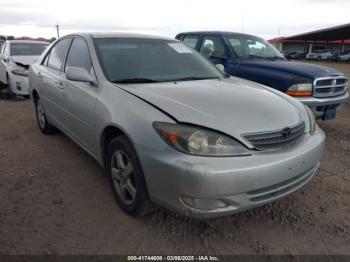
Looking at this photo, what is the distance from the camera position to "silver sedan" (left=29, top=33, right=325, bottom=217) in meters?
2.21

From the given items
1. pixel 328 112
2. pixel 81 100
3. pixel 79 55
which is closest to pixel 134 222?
pixel 81 100

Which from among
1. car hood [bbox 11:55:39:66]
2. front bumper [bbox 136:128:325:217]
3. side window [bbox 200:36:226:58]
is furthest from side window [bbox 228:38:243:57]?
car hood [bbox 11:55:39:66]

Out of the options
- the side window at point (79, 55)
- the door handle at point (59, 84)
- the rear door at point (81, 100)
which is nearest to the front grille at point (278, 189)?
the rear door at point (81, 100)

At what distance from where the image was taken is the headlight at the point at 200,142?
2227mm

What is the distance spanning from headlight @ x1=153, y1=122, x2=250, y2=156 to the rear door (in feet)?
3.59

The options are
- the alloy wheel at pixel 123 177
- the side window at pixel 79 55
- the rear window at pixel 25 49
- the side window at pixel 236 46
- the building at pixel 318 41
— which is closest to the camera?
the alloy wheel at pixel 123 177

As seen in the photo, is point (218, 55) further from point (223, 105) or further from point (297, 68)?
point (223, 105)

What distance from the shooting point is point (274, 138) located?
2.41 m

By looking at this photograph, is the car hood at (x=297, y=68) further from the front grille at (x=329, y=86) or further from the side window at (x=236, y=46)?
the side window at (x=236, y=46)

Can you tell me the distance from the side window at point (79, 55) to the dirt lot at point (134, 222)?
121 centimetres

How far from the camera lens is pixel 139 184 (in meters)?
2.50

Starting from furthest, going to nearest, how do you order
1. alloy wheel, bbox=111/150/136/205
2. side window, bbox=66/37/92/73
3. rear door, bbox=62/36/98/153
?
side window, bbox=66/37/92/73 → rear door, bbox=62/36/98/153 → alloy wheel, bbox=111/150/136/205

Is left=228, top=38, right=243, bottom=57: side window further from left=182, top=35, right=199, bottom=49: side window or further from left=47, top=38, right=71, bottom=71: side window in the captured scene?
left=47, top=38, right=71, bottom=71: side window

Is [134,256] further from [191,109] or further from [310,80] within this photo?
[310,80]
